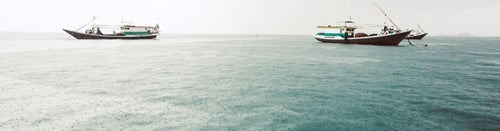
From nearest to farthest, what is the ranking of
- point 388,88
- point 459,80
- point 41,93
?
point 41,93 → point 388,88 → point 459,80

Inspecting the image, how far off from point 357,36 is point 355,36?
0.46m

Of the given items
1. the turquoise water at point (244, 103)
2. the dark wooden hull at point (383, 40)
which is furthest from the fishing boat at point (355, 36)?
the turquoise water at point (244, 103)

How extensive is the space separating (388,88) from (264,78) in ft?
26.1

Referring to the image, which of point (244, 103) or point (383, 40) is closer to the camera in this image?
point (244, 103)

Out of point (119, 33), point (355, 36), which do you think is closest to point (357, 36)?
point (355, 36)

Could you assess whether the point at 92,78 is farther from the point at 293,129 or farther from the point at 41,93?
the point at 293,129

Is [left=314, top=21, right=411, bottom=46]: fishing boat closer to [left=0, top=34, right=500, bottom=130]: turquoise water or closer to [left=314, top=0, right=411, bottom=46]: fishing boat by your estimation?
[left=314, top=0, right=411, bottom=46]: fishing boat

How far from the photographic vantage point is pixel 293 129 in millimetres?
10336

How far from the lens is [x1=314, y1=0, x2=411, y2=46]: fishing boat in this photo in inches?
2803

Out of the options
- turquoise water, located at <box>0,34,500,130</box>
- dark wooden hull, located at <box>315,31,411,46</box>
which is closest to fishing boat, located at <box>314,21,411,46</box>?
dark wooden hull, located at <box>315,31,411,46</box>

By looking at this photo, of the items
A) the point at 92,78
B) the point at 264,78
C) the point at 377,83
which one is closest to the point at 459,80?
the point at 377,83

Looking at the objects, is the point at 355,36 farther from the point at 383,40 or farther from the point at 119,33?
the point at 119,33

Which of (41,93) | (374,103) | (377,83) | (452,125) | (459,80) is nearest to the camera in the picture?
(452,125)

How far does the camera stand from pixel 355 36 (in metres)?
79.5
